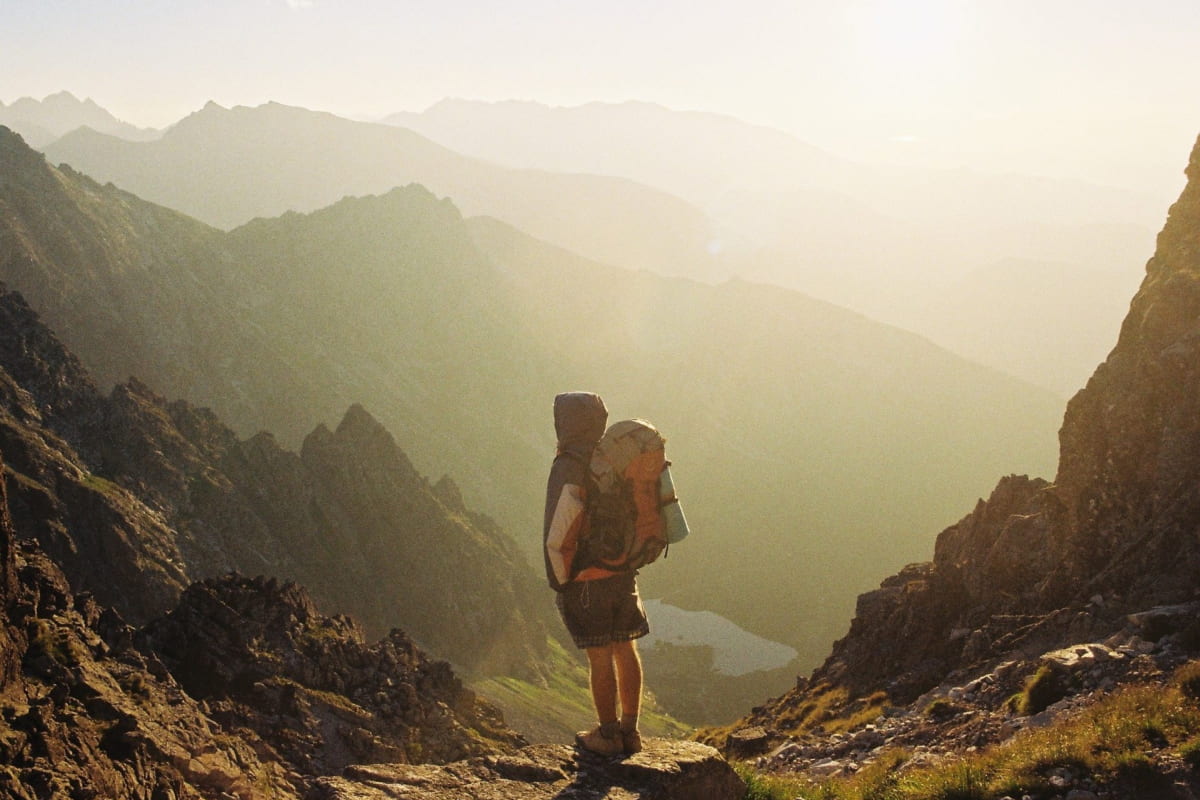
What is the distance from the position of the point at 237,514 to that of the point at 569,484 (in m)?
97.5

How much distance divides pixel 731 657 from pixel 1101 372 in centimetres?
12060

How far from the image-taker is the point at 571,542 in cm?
935

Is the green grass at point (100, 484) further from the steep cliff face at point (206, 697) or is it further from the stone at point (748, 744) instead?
the stone at point (748, 744)

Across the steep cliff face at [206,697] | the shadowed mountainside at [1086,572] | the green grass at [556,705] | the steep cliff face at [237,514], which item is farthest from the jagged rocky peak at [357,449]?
the shadowed mountainside at [1086,572]

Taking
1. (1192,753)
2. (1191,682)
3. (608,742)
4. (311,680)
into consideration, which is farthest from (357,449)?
(1192,753)

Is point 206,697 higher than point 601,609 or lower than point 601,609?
lower

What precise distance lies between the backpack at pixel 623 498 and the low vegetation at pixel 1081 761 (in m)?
3.41

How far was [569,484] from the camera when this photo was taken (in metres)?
9.38

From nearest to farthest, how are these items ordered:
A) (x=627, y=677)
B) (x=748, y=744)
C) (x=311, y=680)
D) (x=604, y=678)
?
(x=604, y=678), (x=627, y=677), (x=748, y=744), (x=311, y=680)

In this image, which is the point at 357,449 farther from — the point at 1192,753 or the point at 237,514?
the point at 1192,753

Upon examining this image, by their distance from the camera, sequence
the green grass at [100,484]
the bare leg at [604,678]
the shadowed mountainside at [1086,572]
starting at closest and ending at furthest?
Answer: the bare leg at [604,678], the shadowed mountainside at [1086,572], the green grass at [100,484]

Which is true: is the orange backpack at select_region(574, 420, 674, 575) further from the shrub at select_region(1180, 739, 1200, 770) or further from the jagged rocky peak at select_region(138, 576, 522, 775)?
the jagged rocky peak at select_region(138, 576, 522, 775)

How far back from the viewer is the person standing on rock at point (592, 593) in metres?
9.33

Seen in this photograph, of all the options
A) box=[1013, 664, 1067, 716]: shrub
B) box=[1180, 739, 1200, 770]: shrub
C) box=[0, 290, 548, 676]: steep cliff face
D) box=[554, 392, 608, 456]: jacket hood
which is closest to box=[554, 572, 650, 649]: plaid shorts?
box=[554, 392, 608, 456]: jacket hood
